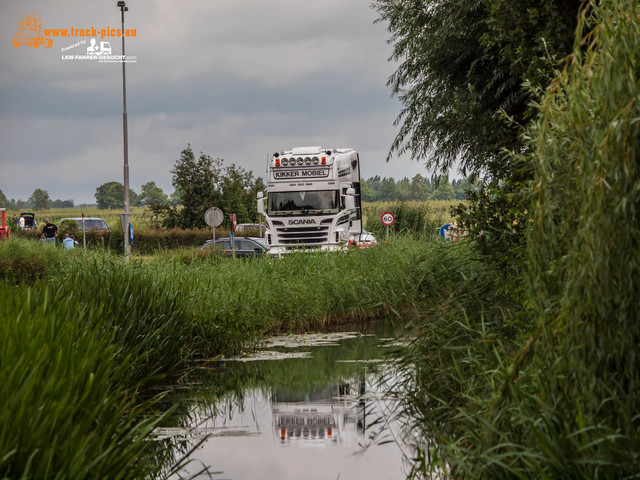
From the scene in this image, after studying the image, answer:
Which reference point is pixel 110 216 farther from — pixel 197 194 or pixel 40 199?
pixel 40 199

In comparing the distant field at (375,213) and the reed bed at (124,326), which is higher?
the distant field at (375,213)

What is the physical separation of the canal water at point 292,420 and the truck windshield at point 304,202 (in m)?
12.9

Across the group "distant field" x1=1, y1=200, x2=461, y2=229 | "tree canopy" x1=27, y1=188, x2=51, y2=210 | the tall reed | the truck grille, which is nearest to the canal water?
the tall reed

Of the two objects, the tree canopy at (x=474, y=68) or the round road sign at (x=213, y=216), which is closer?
the tree canopy at (x=474, y=68)

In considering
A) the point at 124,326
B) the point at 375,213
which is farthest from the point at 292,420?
the point at 375,213

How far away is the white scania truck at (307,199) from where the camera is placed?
26.0m

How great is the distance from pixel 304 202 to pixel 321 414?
17.3 m

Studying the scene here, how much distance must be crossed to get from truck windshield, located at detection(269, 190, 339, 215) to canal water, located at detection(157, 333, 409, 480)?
42.3 feet

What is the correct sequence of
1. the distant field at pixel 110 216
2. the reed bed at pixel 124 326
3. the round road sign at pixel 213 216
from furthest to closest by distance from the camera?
the distant field at pixel 110 216, the round road sign at pixel 213 216, the reed bed at pixel 124 326

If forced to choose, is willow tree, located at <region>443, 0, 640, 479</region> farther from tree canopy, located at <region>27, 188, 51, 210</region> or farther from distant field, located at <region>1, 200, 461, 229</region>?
tree canopy, located at <region>27, 188, 51, 210</region>

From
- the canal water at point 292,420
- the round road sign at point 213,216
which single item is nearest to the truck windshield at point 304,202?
the round road sign at point 213,216

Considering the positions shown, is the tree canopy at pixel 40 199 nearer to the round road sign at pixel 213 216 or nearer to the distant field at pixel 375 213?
the distant field at pixel 375 213

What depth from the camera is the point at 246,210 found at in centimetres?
4956

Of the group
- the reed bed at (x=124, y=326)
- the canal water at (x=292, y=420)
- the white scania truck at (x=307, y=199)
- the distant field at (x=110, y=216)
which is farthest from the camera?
the distant field at (x=110, y=216)
